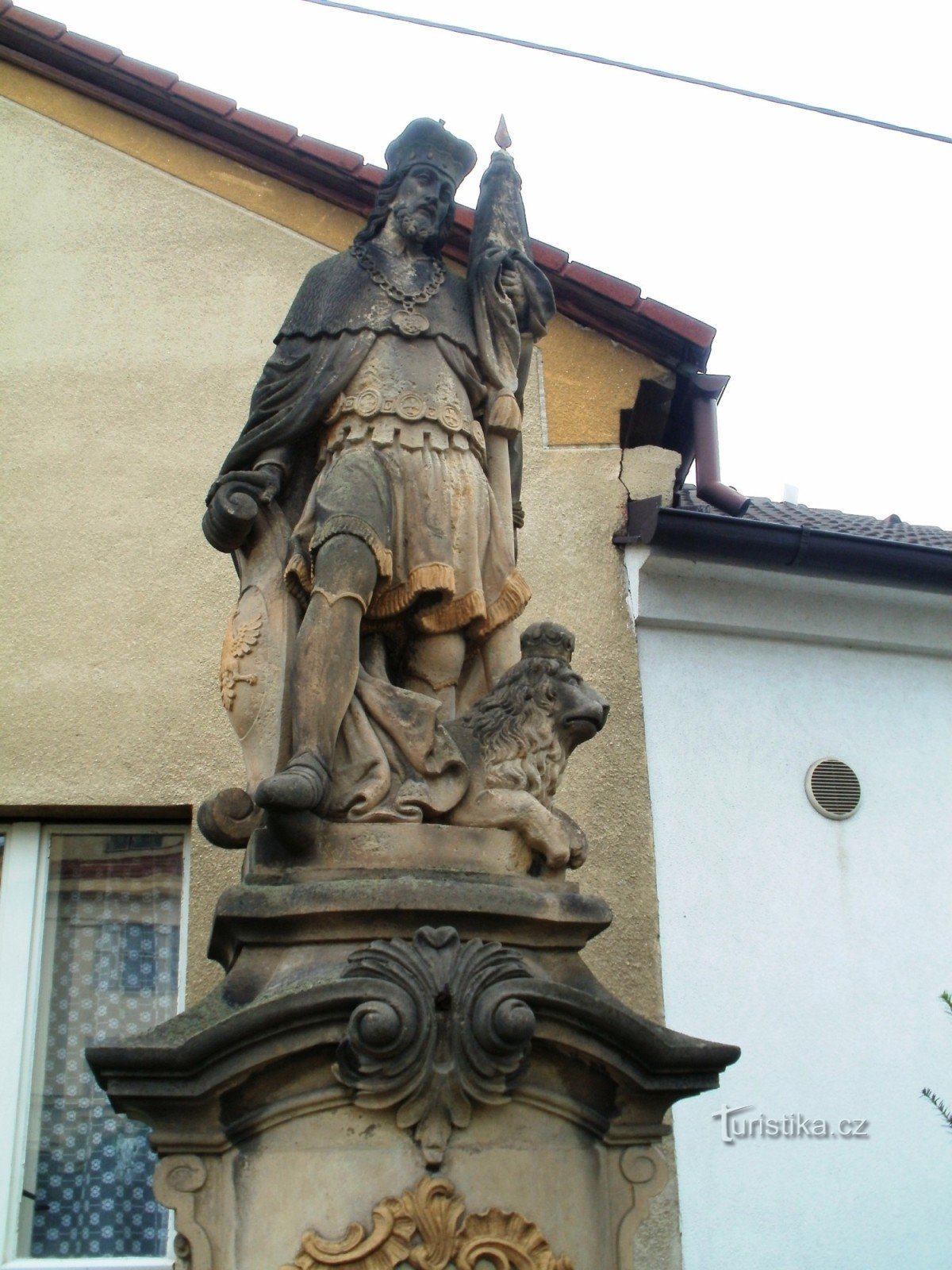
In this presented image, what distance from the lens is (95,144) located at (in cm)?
723

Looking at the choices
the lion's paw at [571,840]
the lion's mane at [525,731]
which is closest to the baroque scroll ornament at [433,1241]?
the lion's paw at [571,840]

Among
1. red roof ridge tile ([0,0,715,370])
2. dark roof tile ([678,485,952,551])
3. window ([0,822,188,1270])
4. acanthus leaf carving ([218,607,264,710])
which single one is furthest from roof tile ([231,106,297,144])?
acanthus leaf carving ([218,607,264,710])

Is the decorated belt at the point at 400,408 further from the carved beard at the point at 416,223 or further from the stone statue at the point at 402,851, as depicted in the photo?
the carved beard at the point at 416,223

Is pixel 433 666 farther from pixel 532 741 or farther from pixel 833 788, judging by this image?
pixel 833 788

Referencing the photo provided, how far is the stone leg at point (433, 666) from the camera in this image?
3.75 metres

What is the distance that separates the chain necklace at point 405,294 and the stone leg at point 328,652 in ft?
2.42

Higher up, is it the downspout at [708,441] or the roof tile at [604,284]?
the roof tile at [604,284]

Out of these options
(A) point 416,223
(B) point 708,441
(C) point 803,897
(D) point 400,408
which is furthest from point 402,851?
(B) point 708,441

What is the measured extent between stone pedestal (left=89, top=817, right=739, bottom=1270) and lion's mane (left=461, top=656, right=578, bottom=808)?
351 millimetres

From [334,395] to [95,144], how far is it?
13.6 ft

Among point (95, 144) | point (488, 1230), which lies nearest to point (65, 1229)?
point (488, 1230)

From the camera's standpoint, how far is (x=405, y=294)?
400 centimetres

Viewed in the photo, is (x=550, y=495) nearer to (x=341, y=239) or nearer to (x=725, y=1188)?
(x=341, y=239)

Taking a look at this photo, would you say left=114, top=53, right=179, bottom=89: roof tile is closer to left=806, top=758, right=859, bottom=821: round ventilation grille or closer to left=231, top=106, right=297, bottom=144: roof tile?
left=231, top=106, right=297, bottom=144: roof tile
